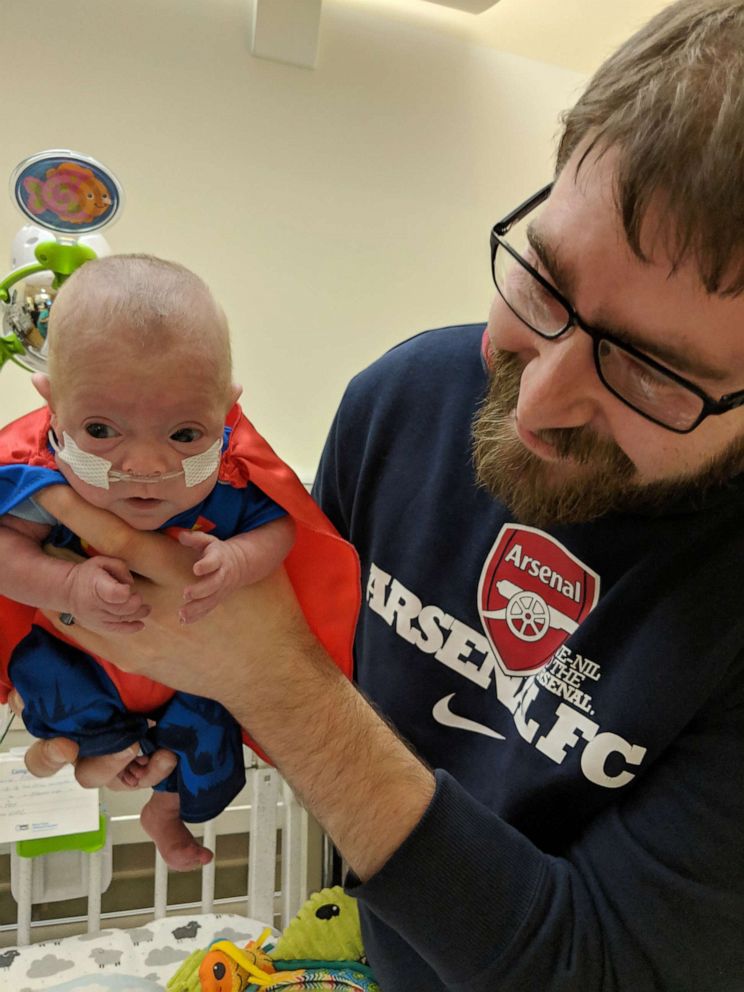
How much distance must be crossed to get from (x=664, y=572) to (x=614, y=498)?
10 cm

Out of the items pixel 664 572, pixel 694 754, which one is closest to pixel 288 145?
pixel 664 572

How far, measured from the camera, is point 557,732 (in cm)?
86

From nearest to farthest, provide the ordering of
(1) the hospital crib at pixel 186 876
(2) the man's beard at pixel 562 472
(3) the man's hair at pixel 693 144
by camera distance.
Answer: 1. (3) the man's hair at pixel 693 144
2. (2) the man's beard at pixel 562 472
3. (1) the hospital crib at pixel 186 876

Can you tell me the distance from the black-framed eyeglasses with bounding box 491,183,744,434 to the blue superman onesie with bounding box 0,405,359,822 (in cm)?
33

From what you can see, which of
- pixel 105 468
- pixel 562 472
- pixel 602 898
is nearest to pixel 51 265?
pixel 105 468

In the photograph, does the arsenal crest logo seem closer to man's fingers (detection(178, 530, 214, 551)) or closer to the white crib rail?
man's fingers (detection(178, 530, 214, 551))

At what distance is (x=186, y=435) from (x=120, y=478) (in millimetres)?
79

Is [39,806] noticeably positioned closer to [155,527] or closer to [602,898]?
[155,527]

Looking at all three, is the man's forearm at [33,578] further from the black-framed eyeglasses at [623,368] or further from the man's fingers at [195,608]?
the black-framed eyeglasses at [623,368]

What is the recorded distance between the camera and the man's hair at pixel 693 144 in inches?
23.8

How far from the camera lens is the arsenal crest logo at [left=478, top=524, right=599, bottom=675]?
0.93 meters

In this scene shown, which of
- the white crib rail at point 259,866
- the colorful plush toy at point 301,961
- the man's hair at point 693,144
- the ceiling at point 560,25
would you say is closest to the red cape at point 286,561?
the man's hair at point 693,144

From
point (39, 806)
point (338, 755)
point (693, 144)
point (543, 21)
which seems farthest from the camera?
point (543, 21)

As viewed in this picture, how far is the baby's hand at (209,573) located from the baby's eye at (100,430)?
0.13 metres
